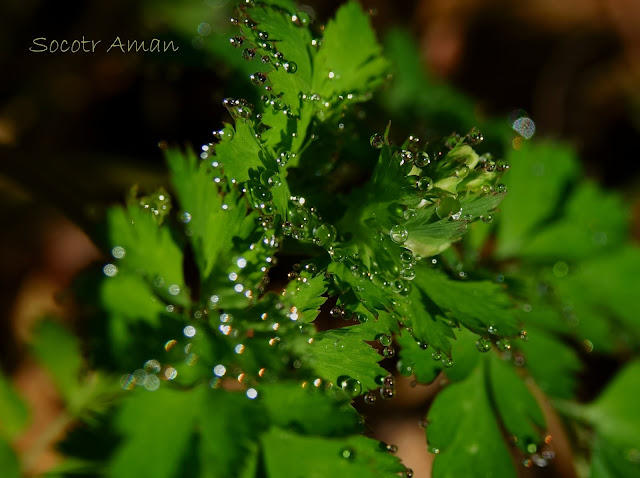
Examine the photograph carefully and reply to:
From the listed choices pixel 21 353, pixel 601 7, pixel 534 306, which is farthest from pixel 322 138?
pixel 601 7

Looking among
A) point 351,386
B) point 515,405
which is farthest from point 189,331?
point 515,405

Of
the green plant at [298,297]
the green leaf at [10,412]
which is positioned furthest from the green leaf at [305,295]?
the green leaf at [10,412]

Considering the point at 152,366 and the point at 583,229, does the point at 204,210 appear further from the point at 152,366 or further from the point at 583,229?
the point at 583,229

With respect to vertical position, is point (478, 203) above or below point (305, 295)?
above

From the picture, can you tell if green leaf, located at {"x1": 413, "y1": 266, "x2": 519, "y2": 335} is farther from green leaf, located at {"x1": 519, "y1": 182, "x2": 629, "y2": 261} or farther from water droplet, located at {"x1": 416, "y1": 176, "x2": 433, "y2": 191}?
green leaf, located at {"x1": 519, "y1": 182, "x2": 629, "y2": 261}

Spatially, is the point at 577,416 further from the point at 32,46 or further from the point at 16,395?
the point at 32,46

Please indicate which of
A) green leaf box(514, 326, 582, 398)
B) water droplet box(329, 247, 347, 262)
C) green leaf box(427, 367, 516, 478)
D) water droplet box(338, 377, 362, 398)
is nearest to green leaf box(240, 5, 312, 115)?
water droplet box(329, 247, 347, 262)
